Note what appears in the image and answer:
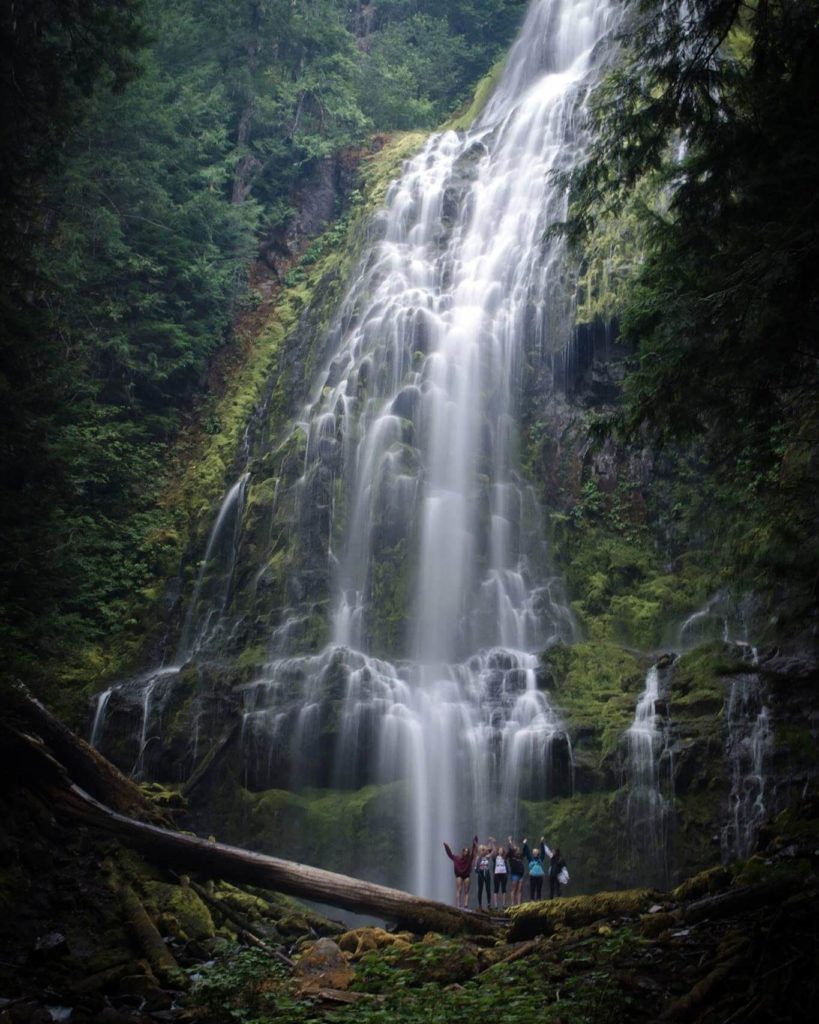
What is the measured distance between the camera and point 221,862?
902 cm

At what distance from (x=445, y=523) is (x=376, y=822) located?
7.33m

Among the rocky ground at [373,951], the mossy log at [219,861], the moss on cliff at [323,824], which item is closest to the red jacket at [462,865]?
the rocky ground at [373,951]

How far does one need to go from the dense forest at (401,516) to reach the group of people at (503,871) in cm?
117

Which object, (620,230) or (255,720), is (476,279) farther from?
(255,720)

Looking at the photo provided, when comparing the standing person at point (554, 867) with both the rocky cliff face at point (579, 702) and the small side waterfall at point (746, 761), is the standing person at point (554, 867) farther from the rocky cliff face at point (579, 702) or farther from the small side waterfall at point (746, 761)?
the small side waterfall at point (746, 761)

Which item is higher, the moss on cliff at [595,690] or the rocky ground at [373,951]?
the moss on cliff at [595,690]

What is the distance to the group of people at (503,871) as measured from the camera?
1141 cm

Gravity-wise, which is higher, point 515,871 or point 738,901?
point 515,871

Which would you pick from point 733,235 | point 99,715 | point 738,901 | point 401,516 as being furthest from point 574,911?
point 401,516

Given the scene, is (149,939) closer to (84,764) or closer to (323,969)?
(323,969)

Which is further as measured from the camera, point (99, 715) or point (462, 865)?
point (99, 715)

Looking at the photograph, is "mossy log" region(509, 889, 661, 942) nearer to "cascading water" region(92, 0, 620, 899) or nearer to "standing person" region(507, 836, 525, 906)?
"standing person" region(507, 836, 525, 906)

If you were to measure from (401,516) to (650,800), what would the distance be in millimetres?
8681

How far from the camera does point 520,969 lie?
610 cm
